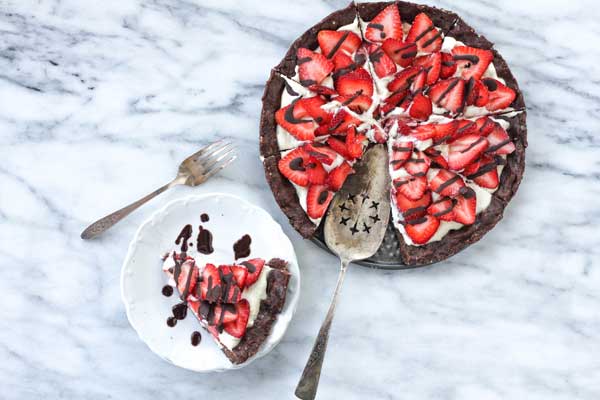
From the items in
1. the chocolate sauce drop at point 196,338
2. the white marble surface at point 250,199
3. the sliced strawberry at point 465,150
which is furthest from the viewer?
the white marble surface at point 250,199

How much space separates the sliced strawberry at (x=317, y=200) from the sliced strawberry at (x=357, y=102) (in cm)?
40

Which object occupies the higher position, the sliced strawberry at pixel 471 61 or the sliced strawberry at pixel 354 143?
the sliced strawberry at pixel 471 61

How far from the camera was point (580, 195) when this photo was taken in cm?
383

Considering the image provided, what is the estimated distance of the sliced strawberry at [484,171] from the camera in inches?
135

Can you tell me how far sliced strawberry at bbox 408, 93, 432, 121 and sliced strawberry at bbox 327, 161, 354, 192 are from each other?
0.40 m

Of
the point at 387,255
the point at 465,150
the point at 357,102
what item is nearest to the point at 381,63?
the point at 357,102

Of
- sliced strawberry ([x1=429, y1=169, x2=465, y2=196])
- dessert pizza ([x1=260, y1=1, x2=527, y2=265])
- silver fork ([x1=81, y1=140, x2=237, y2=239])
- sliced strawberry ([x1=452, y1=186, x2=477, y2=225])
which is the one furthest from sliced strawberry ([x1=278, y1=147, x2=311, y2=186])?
sliced strawberry ([x1=452, y1=186, x2=477, y2=225])

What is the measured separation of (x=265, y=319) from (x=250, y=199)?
0.66 meters

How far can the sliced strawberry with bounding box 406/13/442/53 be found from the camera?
3.44m

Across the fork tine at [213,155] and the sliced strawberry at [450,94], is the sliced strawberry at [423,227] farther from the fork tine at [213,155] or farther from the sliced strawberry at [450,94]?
the fork tine at [213,155]

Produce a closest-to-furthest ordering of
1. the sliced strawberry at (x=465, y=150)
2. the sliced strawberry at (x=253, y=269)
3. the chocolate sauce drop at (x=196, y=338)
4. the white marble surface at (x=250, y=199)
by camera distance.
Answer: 1. the sliced strawberry at (x=465, y=150)
2. the sliced strawberry at (x=253, y=269)
3. the chocolate sauce drop at (x=196, y=338)
4. the white marble surface at (x=250, y=199)

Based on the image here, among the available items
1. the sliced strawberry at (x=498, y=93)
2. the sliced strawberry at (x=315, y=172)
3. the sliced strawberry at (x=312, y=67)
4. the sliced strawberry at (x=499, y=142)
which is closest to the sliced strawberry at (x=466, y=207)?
the sliced strawberry at (x=499, y=142)

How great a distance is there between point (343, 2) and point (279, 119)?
0.82m

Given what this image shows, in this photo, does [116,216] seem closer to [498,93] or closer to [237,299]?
[237,299]
